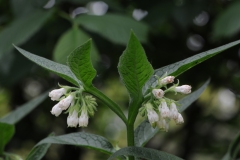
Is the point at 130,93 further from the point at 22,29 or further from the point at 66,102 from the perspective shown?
the point at 22,29

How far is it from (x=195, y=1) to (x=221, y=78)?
0.49 m

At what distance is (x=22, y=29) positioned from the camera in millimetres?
1512

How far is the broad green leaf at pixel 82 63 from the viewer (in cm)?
61

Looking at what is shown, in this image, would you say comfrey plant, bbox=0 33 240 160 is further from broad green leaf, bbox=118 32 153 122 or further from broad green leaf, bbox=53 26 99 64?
broad green leaf, bbox=53 26 99 64

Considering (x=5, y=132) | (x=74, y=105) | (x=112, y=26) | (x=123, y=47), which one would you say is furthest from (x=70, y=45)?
(x=74, y=105)

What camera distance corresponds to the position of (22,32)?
150cm

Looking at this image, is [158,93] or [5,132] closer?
[158,93]

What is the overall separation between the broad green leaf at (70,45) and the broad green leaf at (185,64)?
748 millimetres

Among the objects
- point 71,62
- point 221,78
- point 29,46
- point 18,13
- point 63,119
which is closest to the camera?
point 71,62

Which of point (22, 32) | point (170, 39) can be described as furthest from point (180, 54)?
point (22, 32)

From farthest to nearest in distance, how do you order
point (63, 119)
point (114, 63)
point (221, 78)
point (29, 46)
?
point (63, 119) → point (221, 78) → point (114, 63) → point (29, 46)

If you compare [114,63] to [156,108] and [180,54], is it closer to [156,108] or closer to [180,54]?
[180,54]

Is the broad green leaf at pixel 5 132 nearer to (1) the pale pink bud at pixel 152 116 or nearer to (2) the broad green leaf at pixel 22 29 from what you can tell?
(1) the pale pink bud at pixel 152 116

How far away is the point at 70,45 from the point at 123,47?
1.46 feet
